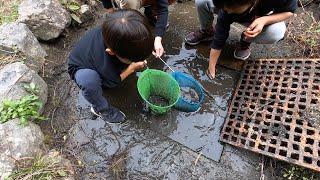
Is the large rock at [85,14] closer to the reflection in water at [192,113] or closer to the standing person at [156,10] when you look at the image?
the standing person at [156,10]

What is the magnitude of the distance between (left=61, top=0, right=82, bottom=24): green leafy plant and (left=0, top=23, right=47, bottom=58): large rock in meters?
0.55

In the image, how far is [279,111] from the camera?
112 inches

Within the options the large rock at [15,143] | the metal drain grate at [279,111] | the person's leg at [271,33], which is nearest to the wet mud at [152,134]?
the metal drain grate at [279,111]

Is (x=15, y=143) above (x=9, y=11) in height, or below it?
below

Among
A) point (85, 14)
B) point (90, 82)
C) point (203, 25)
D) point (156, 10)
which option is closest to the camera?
point (90, 82)

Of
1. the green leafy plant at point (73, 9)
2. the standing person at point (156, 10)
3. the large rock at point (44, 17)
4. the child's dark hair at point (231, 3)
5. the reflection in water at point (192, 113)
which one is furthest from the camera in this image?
the green leafy plant at point (73, 9)

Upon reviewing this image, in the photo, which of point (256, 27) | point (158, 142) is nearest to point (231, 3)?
point (256, 27)

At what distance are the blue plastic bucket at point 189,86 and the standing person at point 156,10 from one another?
0.26 meters

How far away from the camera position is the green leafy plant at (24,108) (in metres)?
2.72

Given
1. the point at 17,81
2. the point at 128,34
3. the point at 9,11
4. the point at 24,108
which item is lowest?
the point at 24,108

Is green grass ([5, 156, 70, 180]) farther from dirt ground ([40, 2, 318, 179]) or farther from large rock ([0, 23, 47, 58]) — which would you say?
large rock ([0, 23, 47, 58])

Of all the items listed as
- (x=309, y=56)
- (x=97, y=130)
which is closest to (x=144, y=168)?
(x=97, y=130)

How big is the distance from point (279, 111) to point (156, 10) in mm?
1474

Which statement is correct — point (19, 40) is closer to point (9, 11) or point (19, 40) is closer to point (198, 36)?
point (9, 11)
